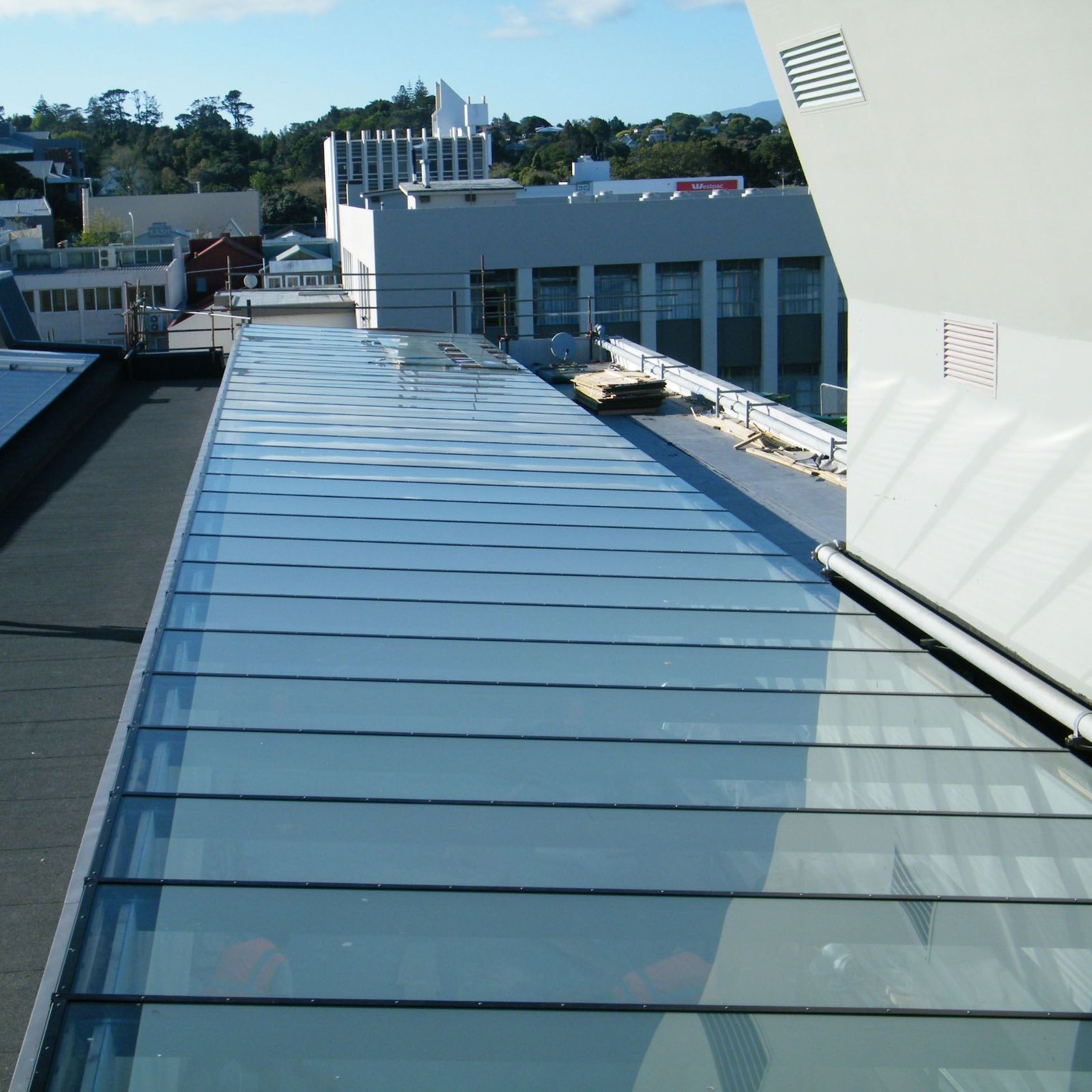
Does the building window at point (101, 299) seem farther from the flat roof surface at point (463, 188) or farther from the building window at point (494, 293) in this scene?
the building window at point (494, 293)

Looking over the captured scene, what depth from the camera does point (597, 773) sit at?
5953 mm

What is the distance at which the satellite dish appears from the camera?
29.2 meters

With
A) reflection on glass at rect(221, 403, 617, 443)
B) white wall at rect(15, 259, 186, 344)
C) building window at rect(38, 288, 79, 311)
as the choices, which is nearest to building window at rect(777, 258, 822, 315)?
reflection on glass at rect(221, 403, 617, 443)

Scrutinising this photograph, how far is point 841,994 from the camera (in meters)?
4.41

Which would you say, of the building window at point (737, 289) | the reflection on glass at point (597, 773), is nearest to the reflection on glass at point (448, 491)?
the reflection on glass at point (597, 773)

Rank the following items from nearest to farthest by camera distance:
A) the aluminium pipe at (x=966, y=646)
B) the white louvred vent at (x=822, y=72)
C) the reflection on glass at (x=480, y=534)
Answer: the aluminium pipe at (x=966, y=646) < the white louvred vent at (x=822, y=72) < the reflection on glass at (x=480, y=534)

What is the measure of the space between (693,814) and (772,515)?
35.8 ft

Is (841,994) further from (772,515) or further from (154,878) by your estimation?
(772,515)

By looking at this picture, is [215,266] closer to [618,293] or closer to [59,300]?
[59,300]

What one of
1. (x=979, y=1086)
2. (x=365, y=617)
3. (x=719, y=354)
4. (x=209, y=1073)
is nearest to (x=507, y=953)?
(x=209, y=1073)

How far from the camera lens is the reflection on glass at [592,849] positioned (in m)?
4.95

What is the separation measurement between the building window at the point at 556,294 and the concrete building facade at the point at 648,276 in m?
0.04

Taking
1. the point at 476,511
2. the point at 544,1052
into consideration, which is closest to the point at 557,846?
the point at 544,1052

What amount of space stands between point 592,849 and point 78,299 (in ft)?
199
